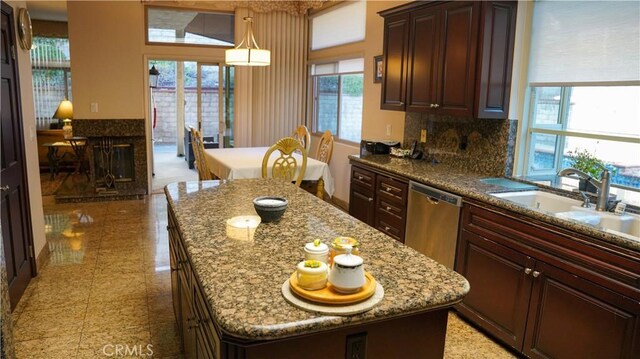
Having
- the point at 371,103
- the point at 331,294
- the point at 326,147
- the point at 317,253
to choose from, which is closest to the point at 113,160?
the point at 326,147

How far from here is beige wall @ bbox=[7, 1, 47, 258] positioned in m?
3.57

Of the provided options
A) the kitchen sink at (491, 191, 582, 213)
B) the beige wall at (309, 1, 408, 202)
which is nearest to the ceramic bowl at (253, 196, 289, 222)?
the kitchen sink at (491, 191, 582, 213)

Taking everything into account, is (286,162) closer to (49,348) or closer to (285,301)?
(49,348)

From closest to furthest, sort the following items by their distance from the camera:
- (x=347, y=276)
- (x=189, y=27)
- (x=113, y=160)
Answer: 1. (x=347, y=276)
2. (x=113, y=160)
3. (x=189, y=27)

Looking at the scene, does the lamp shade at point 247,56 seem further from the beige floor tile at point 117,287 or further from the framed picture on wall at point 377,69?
the beige floor tile at point 117,287

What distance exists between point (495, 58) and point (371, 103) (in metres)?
2.18

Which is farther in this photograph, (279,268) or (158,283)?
(158,283)

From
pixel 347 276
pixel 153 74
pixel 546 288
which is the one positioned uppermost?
pixel 153 74

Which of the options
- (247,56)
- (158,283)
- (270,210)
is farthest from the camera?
(247,56)

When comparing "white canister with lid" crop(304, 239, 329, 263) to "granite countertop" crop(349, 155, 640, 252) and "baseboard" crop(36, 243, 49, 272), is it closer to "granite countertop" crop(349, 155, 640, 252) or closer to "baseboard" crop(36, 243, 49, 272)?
"granite countertop" crop(349, 155, 640, 252)

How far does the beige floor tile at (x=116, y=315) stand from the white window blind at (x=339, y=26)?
13.0 ft

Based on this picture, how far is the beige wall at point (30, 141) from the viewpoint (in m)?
3.57

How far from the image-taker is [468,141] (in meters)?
3.89

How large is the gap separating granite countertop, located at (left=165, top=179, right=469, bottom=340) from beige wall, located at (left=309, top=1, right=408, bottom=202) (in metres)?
2.66
